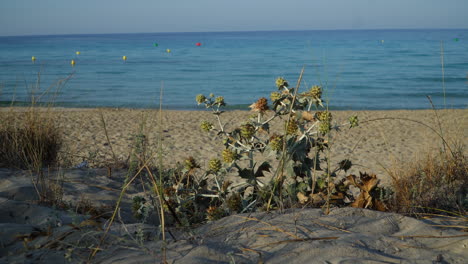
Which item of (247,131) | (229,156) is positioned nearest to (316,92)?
(247,131)

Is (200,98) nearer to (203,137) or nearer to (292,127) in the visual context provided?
(292,127)

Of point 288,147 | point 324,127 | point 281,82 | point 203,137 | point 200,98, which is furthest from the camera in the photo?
point 203,137

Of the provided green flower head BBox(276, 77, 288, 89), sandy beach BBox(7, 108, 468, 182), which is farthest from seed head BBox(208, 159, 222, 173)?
sandy beach BBox(7, 108, 468, 182)

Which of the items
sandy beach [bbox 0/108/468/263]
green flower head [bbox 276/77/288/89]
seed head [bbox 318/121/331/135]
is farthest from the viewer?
green flower head [bbox 276/77/288/89]

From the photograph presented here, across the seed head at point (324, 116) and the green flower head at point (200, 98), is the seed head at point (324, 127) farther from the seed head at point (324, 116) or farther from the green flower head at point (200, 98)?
the green flower head at point (200, 98)

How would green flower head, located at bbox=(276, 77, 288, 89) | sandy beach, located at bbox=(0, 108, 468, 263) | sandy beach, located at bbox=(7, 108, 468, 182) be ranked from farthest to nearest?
1. sandy beach, located at bbox=(7, 108, 468, 182)
2. green flower head, located at bbox=(276, 77, 288, 89)
3. sandy beach, located at bbox=(0, 108, 468, 263)

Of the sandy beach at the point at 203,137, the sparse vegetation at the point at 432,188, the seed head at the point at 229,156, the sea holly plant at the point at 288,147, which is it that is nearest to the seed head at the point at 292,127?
the sea holly plant at the point at 288,147

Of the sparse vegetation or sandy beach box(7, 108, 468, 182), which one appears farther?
sandy beach box(7, 108, 468, 182)

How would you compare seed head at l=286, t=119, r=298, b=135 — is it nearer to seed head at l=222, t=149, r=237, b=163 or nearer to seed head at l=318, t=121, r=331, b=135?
seed head at l=318, t=121, r=331, b=135

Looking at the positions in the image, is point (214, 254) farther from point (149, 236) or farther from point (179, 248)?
point (149, 236)

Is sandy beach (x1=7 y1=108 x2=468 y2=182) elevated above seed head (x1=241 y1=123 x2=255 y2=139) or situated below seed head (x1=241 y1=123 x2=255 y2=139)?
below

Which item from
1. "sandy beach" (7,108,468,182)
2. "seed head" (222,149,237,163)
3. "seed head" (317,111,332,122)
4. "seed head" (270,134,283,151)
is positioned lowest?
"sandy beach" (7,108,468,182)

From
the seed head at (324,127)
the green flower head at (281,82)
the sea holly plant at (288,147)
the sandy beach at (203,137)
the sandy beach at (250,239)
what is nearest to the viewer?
the sandy beach at (250,239)

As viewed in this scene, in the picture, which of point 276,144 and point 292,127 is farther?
point 292,127
